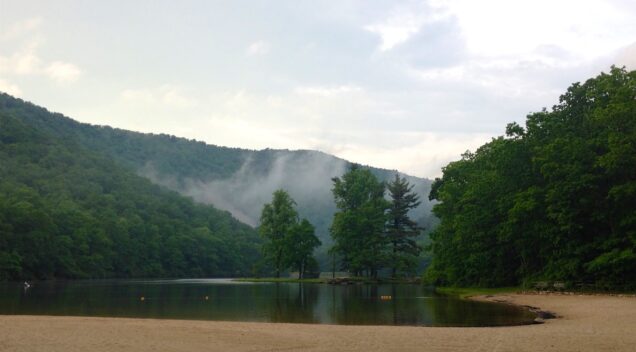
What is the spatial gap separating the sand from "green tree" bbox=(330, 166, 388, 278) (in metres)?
65.2

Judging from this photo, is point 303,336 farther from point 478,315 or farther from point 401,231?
point 401,231

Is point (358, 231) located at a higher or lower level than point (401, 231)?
lower

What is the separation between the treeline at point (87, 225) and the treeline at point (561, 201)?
248ft

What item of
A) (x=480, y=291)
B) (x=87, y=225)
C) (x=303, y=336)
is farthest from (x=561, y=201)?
(x=87, y=225)

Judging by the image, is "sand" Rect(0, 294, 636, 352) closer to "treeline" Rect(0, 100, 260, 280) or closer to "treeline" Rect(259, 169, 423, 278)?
"treeline" Rect(259, 169, 423, 278)

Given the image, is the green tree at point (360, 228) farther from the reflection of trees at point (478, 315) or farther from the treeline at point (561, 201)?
the reflection of trees at point (478, 315)

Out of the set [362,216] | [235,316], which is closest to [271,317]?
[235,316]

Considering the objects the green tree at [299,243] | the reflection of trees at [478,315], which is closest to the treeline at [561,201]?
the reflection of trees at [478,315]

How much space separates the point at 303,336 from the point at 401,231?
A: 3048 inches

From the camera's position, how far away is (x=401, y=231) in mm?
98000

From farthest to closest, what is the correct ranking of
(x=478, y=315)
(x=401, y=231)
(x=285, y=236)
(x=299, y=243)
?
1. (x=299, y=243)
2. (x=285, y=236)
3. (x=401, y=231)
4. (x=478, y=315)

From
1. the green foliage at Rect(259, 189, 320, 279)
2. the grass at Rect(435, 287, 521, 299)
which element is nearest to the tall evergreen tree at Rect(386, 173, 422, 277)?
the green foliage at Rect(259, 189, 320, 279)

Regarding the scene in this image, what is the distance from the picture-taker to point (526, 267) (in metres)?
56.8

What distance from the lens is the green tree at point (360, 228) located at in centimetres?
9381
